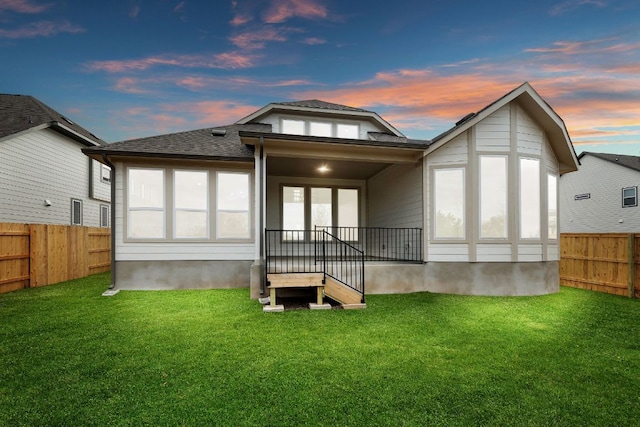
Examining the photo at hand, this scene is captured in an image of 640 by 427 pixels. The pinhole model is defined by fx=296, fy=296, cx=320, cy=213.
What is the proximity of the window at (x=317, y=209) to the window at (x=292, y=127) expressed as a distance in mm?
2004

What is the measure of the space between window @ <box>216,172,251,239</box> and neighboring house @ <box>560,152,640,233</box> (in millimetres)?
17725

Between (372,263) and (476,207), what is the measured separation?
3.03 m

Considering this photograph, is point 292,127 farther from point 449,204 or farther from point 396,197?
point 449,204

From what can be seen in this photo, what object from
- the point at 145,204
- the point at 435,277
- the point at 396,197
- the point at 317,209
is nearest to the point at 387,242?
the point at 396,197

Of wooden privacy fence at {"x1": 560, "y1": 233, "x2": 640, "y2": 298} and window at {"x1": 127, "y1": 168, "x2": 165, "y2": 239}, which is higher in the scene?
window at {"x1": 127, "y1": 168, "x2": 165, "y2": 239}

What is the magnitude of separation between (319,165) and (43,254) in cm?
856

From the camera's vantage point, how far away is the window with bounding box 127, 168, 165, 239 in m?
8.05

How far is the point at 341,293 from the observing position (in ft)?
21.0

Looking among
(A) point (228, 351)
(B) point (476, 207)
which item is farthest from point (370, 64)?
(A) point (228, 351)

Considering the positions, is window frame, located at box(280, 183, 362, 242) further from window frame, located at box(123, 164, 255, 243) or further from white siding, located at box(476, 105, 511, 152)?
white siding, located at box(476, 105, 511, 152)

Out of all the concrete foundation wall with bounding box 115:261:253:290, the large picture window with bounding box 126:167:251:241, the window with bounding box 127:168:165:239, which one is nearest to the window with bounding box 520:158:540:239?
the large picture window with bounding box 126:167:251:241

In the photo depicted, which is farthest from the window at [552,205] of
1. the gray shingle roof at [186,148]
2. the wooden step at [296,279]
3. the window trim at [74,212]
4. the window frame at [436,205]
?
the window trim at [74,212]

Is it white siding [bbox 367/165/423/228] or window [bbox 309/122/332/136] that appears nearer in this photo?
white siding [bbox 367/165/423/228]

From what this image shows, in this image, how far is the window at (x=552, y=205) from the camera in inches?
320
